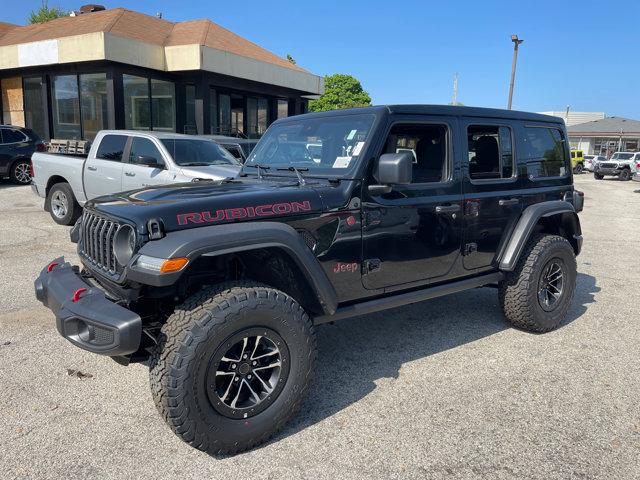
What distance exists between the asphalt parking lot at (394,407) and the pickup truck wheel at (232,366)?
179 millimetres

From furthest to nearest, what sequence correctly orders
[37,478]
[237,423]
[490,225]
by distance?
[490,225] → [237,423] → [37,478]

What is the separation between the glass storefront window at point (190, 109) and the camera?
65.7 feet

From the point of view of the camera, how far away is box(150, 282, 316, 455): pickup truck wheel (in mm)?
2617

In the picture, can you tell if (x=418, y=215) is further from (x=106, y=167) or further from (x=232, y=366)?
(x=106, y=167)

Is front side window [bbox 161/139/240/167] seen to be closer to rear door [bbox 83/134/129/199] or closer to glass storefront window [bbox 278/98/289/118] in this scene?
rear door [bbox 83/134/129/199]

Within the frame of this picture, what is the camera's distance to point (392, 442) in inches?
116

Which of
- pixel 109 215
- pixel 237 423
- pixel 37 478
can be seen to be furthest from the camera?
pixel 109 215

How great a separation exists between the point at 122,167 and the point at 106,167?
36cm

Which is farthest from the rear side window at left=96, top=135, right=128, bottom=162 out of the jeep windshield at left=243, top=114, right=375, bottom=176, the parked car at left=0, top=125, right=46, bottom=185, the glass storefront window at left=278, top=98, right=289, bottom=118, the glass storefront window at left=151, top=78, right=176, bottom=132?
the glass storefront window at left=278, top=98, right=289, bottom=118

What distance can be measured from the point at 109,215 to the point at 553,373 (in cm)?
333

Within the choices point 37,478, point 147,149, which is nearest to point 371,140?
point 37,478

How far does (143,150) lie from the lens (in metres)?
8.37

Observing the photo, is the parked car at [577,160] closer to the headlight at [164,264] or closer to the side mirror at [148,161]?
the side mirror at [148,161]

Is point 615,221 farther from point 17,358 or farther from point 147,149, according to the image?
point 17,358
